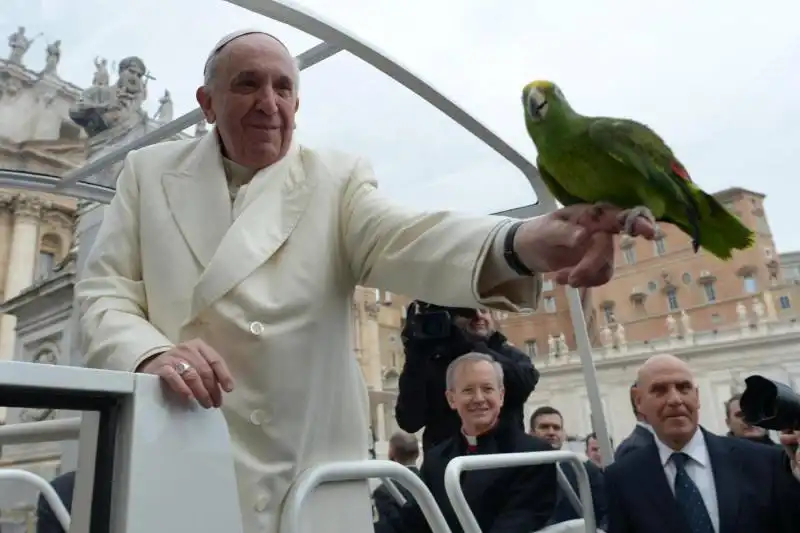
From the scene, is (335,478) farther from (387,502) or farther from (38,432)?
(387,502)

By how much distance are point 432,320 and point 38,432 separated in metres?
1.86

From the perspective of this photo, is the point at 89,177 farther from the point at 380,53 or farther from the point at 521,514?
the point at 521,514

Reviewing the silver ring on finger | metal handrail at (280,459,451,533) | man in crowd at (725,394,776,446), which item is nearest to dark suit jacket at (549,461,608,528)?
man in crowd at (725,394,776,446)

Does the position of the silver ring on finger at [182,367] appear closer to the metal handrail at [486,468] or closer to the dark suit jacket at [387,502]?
the metal handrail at [486,468]

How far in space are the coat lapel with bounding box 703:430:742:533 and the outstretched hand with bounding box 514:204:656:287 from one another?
5.80ft

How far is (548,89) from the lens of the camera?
3.21 feet

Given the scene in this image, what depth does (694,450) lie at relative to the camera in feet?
8.13

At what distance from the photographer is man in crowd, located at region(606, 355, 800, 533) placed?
2205mm

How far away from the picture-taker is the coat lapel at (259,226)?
47.1 inches

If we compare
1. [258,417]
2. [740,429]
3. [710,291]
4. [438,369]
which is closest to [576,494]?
[438,369]

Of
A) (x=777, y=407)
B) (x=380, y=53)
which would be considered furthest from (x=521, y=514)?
(x=380, y=53)

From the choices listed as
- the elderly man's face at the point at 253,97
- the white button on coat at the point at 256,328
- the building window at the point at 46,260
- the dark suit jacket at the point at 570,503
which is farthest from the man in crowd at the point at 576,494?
the building window at the point at 46,260

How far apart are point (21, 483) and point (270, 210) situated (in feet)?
3.21

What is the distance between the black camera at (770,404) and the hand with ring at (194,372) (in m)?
1.26
